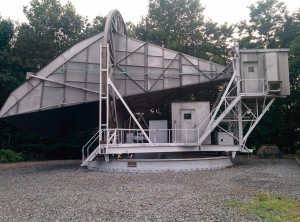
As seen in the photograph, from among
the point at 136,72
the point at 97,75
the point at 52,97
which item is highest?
the point at 136,72

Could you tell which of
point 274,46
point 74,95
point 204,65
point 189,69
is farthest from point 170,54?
point 274,46

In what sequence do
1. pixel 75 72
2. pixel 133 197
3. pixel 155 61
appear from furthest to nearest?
pixel 155 61, pixel 75 72, pixel 133 197

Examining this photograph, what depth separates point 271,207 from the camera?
7.09 m

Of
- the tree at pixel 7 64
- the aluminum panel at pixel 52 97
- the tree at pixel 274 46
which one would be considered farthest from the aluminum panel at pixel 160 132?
the tree at pixel 7 64

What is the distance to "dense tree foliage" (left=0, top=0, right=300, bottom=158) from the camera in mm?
30000

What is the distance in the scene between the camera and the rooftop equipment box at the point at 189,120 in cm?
1861

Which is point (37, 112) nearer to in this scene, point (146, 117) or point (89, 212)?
point (89, 212)

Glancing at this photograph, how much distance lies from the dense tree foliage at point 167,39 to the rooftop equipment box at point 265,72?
10.5 meters

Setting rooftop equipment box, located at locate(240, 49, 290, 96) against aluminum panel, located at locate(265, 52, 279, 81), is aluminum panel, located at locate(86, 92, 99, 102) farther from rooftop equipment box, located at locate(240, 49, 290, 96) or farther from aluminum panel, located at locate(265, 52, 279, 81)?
aluminum panel, located at locate(265, 52, 279, 81)

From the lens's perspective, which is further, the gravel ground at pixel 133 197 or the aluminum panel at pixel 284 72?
the aluminum panel at pixel 284 72

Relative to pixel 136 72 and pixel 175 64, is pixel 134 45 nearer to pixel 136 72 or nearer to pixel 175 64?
pixel 136 72

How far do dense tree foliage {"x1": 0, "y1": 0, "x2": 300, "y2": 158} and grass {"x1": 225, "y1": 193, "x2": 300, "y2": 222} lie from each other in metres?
22.1

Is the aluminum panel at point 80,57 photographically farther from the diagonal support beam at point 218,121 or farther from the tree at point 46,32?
the tree at point 46,32

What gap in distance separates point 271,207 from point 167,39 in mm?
28179
